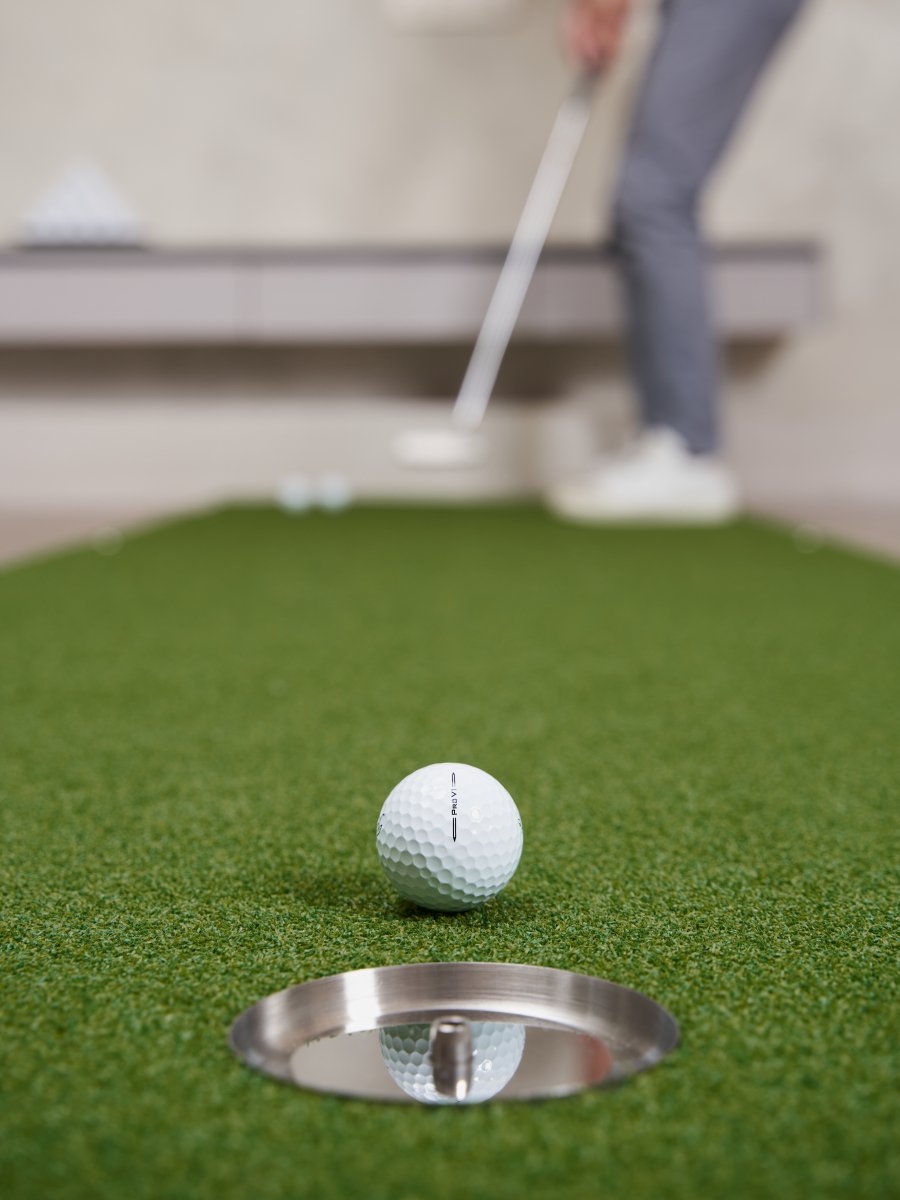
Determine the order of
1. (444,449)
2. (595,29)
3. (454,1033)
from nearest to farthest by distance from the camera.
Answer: (454,1033), (595,29), (444,449)

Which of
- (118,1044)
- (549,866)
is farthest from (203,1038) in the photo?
(549,866)

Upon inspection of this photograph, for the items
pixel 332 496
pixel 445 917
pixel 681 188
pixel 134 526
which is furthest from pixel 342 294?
pixel 445 917

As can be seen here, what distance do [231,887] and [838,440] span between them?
164 inches

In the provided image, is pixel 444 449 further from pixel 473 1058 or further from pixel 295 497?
pixel 473 1058

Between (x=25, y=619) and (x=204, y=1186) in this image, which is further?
(x=25, y=619)

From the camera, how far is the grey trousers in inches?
120

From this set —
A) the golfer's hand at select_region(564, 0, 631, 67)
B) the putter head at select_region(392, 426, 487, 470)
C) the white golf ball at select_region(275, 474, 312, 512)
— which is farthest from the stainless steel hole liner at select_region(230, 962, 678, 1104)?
the white golf ball at select_region(275, 474, 312, 512)

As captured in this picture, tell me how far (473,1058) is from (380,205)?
14.1 ft

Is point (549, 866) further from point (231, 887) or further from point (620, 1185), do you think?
point (620, 1185)

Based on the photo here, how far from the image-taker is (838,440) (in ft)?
15.5

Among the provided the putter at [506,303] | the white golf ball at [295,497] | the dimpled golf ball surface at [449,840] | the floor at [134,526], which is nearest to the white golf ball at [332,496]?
the white golf ball at [295,497]

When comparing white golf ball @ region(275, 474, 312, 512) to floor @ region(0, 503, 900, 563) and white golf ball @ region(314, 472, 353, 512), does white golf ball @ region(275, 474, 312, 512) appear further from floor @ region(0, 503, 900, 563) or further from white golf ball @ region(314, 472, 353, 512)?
floor @ region(0, 503, 900, 563)

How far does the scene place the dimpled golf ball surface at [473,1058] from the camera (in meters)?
0.60

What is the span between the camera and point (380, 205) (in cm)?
466
